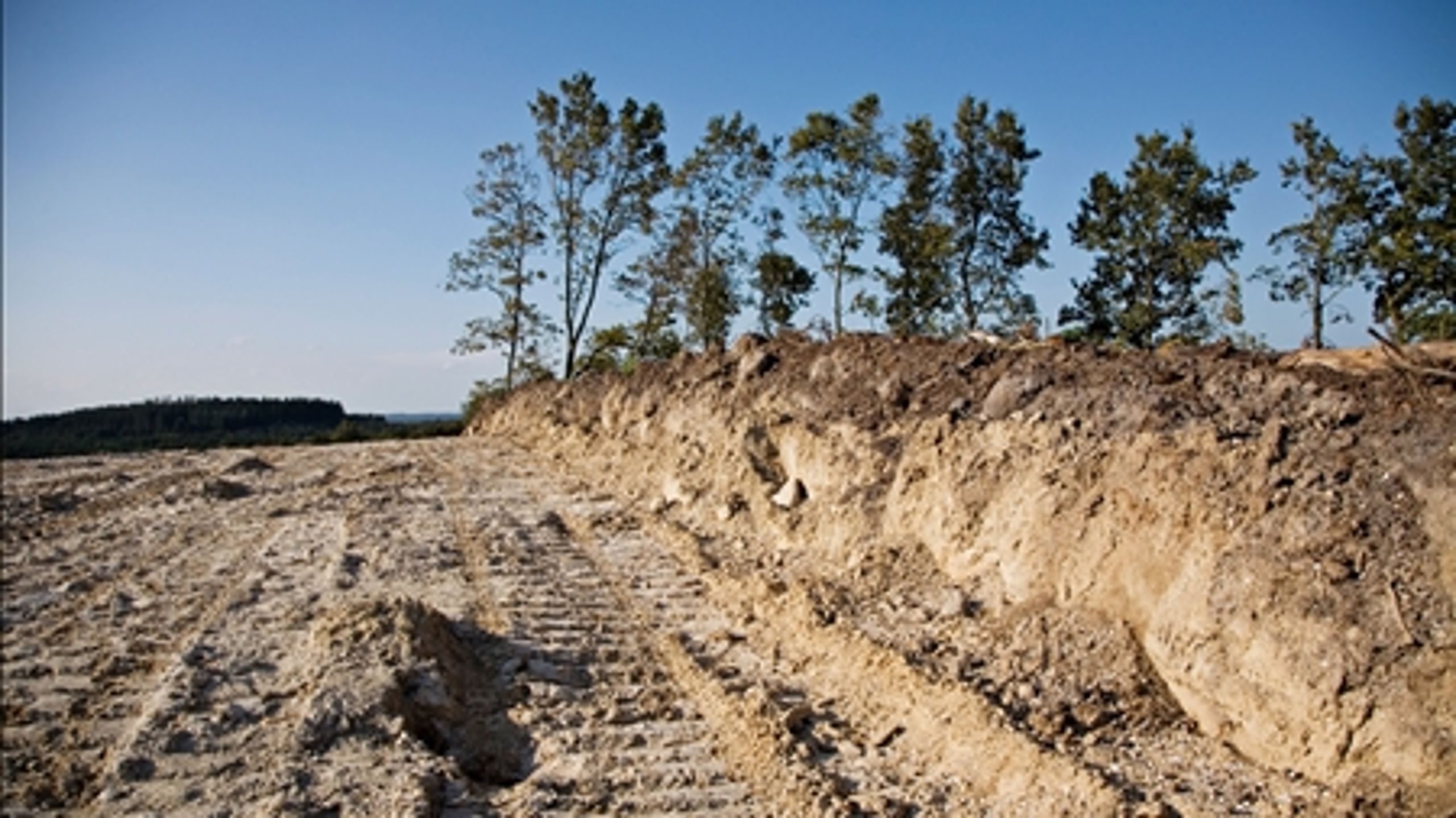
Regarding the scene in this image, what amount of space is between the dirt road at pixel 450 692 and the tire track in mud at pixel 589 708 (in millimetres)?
17

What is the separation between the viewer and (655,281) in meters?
24.5

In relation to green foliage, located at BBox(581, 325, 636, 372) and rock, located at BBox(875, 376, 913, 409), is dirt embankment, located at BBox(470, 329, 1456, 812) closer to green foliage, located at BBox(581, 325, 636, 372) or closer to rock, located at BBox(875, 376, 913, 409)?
rock, located at BBox(875, 376, 913, 409)

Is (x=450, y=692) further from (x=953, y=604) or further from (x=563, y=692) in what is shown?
(x=953, y=604)

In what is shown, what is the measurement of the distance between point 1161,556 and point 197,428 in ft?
55.7

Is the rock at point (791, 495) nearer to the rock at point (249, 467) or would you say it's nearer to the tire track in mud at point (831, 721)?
the tire track in mud at point (831, 721)

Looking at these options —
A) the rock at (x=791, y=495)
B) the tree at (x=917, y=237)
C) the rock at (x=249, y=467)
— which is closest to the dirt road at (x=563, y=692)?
the rock at (x=791, y=495)

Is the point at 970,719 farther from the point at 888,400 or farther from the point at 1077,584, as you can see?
the point at 888,400

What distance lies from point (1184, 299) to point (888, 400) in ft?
45.5

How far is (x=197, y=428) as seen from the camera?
660 inches

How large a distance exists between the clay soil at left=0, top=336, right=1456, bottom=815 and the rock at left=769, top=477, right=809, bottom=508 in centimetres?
21

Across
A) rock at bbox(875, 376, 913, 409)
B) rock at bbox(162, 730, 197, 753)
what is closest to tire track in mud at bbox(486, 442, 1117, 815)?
rock at bbox(875, 376, 913, 409)

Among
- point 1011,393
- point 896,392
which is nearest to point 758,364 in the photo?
point 896,392

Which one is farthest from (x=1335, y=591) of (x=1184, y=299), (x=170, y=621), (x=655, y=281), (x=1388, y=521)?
(x=655, y=281)

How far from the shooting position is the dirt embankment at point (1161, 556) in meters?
3.83
